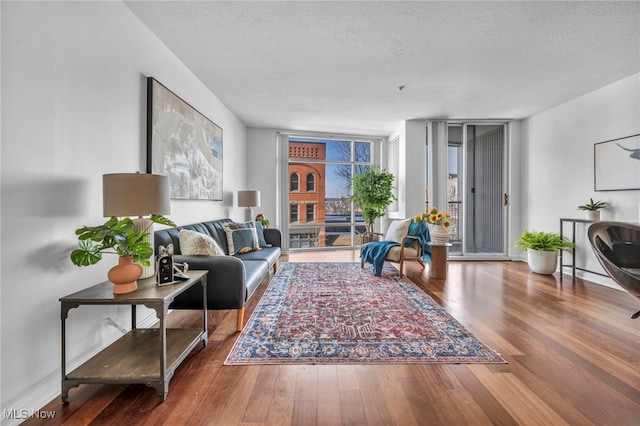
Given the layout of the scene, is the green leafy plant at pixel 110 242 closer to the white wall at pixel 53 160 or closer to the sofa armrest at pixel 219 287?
the white wall at pixel 53 160

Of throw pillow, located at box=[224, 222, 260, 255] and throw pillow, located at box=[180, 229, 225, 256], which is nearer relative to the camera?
throw pillow, located at box=[180, 229, 225, 256]

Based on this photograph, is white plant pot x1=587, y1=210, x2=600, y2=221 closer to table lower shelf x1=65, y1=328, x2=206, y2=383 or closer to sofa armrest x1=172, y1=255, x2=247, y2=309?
sofa armrest x1=172, y1=255, x2=247, y2=309

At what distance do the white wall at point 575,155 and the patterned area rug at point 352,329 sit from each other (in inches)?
110

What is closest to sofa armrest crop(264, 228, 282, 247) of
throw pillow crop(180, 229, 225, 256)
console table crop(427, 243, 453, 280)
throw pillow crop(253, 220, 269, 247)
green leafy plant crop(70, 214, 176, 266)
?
throw pillow crop(253, 220, 269, 247)

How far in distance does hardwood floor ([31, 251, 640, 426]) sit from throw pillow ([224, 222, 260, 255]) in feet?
4.22

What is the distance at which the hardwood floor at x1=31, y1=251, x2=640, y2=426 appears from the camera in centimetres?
144

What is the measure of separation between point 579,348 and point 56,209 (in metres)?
3.55

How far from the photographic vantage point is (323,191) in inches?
262

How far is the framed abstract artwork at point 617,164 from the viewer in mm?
3479

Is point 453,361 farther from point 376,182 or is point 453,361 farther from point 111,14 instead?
point 376,182

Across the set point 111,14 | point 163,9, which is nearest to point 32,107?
point 111,14

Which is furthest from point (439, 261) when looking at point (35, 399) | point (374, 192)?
point (35, 399)

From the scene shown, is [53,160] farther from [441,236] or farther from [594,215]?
[594,215]

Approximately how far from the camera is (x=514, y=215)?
535 centimetres
